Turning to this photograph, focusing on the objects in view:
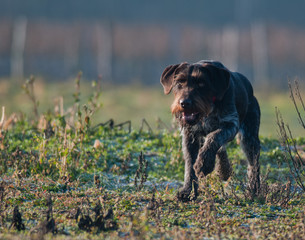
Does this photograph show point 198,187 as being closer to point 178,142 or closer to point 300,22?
point 178,142

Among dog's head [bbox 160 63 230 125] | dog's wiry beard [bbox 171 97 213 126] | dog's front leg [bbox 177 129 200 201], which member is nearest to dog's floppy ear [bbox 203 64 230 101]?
dog's head [bbox 160 63 230 125]

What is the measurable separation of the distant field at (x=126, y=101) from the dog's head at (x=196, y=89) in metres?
14.8

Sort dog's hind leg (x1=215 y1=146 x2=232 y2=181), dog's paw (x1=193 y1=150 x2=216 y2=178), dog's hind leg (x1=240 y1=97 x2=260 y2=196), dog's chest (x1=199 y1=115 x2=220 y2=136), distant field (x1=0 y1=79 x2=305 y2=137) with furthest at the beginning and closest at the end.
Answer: distant field (x1=0 y1=79 x2=305 y2=137)
dog's hind leg (x1=240 y1=97 x2=260 y2=196)
dog's hind leg (x1=215 y1=146 x2=232 y2=181)
dog's chest (x1=199 y1=115 x2=220 y2=136)
dog's paw (x1=193 y1=150 x2=216 y2=178)

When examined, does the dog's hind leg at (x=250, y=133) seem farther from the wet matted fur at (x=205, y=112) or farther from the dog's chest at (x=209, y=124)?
the dog's chest at (x=209, y=124)

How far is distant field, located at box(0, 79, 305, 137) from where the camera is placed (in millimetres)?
23547

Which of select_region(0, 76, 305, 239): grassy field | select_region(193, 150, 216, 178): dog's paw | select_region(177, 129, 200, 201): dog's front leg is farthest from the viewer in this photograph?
select_region(177, 129, 200, 201): dog's front leg

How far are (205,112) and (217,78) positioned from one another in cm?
48

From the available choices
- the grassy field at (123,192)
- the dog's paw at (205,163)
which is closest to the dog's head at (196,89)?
the dog's paw at (205,163)

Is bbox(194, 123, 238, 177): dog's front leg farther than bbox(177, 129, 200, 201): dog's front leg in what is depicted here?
No

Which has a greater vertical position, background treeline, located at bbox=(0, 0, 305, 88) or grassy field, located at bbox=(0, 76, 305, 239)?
background treeline, located at bbox=(0, 0, 305, 88)

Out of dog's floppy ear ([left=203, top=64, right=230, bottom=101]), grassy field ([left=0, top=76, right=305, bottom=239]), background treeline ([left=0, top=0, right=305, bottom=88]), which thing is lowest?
grassy field ([left=0, top=76, right=305, bottom=239])

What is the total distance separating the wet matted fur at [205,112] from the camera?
6742 mm

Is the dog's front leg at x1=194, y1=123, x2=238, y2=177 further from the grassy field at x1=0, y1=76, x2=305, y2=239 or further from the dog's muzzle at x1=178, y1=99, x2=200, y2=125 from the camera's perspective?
the dog's muzzle at x1=178, y1=99, x2=200, y2=125

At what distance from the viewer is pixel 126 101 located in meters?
27.7
